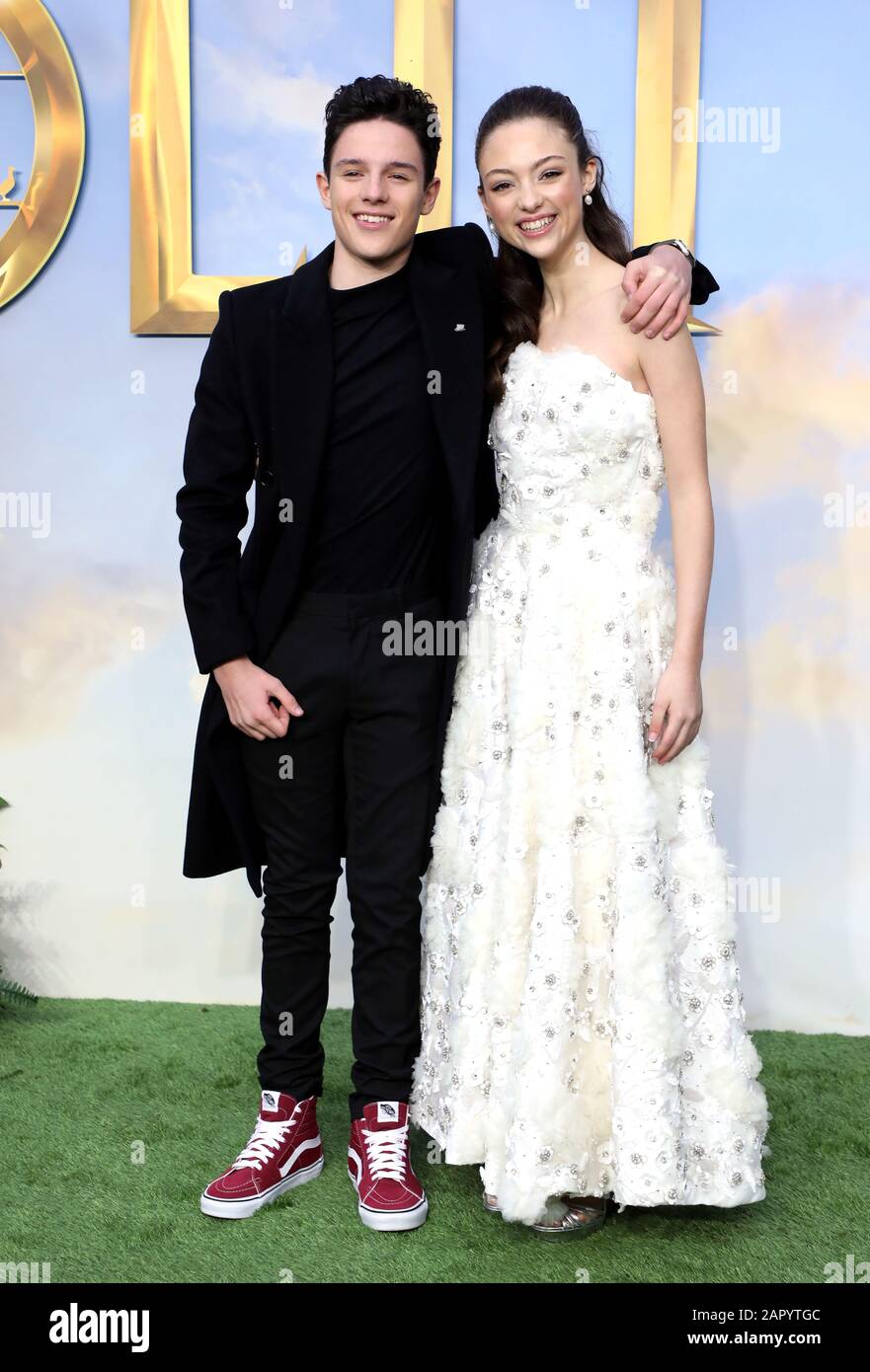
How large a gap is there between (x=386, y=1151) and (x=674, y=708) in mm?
807

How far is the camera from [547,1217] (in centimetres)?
175

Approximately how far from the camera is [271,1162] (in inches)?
73.0

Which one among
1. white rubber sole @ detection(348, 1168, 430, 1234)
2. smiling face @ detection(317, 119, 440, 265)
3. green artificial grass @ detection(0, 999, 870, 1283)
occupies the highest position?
smiling face @ detection(317, 119, 440, 265)

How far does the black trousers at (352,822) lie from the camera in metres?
1.81

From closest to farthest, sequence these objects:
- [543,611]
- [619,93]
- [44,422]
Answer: [543,611] → [619,93] → [44,422]

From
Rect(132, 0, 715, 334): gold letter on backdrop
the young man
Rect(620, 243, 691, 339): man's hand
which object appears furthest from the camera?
Rect(132, 0, 715, 334): gold letter on backdrop

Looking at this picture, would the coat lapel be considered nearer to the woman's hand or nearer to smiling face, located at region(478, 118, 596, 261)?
smiling face, located at region(478, 118, 596, 261)

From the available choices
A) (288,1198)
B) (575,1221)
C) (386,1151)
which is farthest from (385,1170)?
(575,1221)

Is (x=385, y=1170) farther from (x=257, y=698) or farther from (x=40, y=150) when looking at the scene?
(x=40, y=150)

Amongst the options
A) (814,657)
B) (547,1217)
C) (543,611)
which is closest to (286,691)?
(543,611)

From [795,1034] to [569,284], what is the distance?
1.72 metres

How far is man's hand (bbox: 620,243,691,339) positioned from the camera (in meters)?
1.65

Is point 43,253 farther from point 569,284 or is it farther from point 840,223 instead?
point 840,223

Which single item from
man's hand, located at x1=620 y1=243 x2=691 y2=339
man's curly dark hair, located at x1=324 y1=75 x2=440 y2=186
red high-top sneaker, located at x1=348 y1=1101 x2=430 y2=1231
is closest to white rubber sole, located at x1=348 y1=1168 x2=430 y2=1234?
red high-top sneaker, located at x1=348 y1=1101 x2=430 y2=1231
